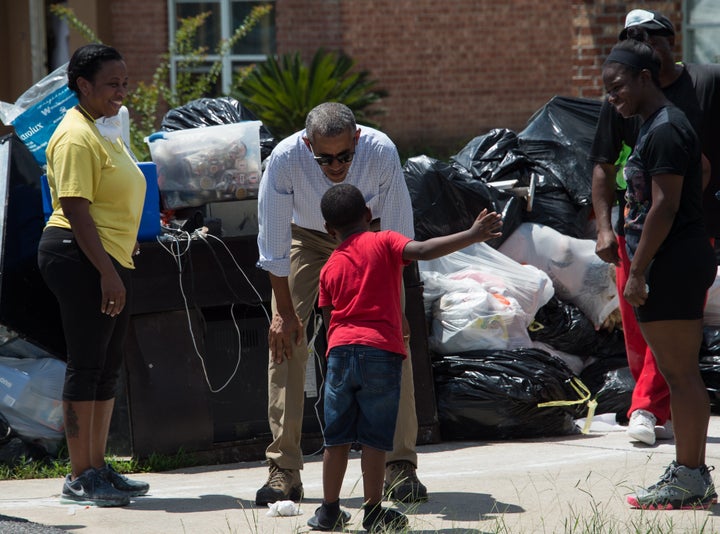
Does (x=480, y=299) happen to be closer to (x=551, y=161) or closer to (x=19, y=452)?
(x=551, y=161)

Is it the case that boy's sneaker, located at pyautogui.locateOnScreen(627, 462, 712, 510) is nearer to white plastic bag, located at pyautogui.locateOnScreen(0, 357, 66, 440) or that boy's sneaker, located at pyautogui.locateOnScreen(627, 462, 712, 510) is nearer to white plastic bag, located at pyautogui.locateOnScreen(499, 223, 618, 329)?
white plastic bag, located at pyautogui.locateOnScreen(499, 223, 618, 329)

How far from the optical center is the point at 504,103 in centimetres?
1206

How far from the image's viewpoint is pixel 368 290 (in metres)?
3.62

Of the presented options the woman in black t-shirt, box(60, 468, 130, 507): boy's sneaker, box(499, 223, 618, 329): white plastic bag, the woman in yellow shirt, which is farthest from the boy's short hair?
box(499, 223, 618, 329): white plastic bag

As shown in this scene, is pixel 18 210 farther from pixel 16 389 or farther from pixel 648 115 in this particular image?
pixel 648 115

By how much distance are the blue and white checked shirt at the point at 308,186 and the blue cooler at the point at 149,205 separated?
41.4 inches

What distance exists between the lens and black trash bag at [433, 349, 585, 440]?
17.2ft

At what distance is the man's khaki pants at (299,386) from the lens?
412 centimetres

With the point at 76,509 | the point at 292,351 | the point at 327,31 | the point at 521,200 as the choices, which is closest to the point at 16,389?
the point at 76,509

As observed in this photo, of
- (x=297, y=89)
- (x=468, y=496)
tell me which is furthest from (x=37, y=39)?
(x=468, y=496)

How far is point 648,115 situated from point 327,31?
839 cm

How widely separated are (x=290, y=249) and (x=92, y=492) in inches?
47.4

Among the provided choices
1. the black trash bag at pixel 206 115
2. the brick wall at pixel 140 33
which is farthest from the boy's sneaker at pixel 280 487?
the brick wall at pixel 140 33

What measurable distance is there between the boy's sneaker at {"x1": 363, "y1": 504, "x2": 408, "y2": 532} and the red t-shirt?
0.54 m
